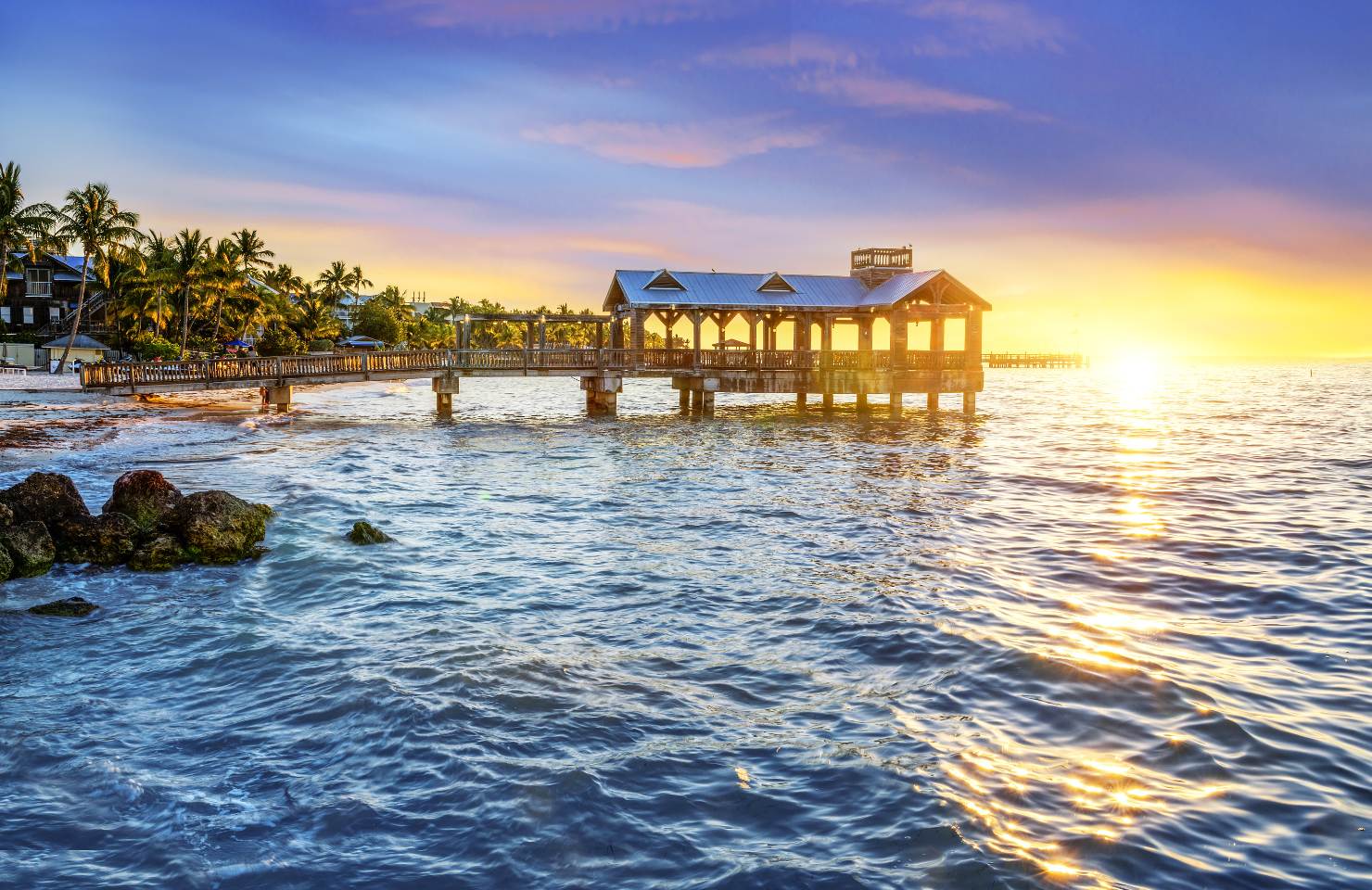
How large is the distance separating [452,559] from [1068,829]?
10.8 meters

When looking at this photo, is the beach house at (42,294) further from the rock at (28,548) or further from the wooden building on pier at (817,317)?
the rock at (28,548)

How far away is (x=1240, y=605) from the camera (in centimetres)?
1241

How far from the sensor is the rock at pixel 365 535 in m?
16.0

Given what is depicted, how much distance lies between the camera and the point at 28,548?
13.1m

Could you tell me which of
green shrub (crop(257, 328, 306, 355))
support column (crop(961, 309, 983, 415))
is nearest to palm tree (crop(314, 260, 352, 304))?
green shrub (crop(257, 328, 306, 355))

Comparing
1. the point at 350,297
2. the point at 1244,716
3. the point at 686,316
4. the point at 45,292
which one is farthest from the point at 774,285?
the point at 350,297

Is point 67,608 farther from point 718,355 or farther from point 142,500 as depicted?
point 718,355

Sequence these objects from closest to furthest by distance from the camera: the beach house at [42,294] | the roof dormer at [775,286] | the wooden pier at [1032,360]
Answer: the roof dormer at [775,286]
the beach house at [42,294]
the wooden pier at [1032,360]

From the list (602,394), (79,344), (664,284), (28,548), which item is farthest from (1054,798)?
(79,344)

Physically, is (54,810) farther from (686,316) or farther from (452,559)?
(686,316)

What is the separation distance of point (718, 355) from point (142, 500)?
31.9 meters

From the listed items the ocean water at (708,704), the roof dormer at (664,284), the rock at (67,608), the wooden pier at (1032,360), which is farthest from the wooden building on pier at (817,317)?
the wooden pier at (1032,360)

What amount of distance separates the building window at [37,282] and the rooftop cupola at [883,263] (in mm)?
61604

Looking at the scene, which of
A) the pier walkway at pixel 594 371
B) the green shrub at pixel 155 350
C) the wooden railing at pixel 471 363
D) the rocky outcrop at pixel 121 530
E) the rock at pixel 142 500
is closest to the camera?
the rocky outcrop at pixel 121 530
